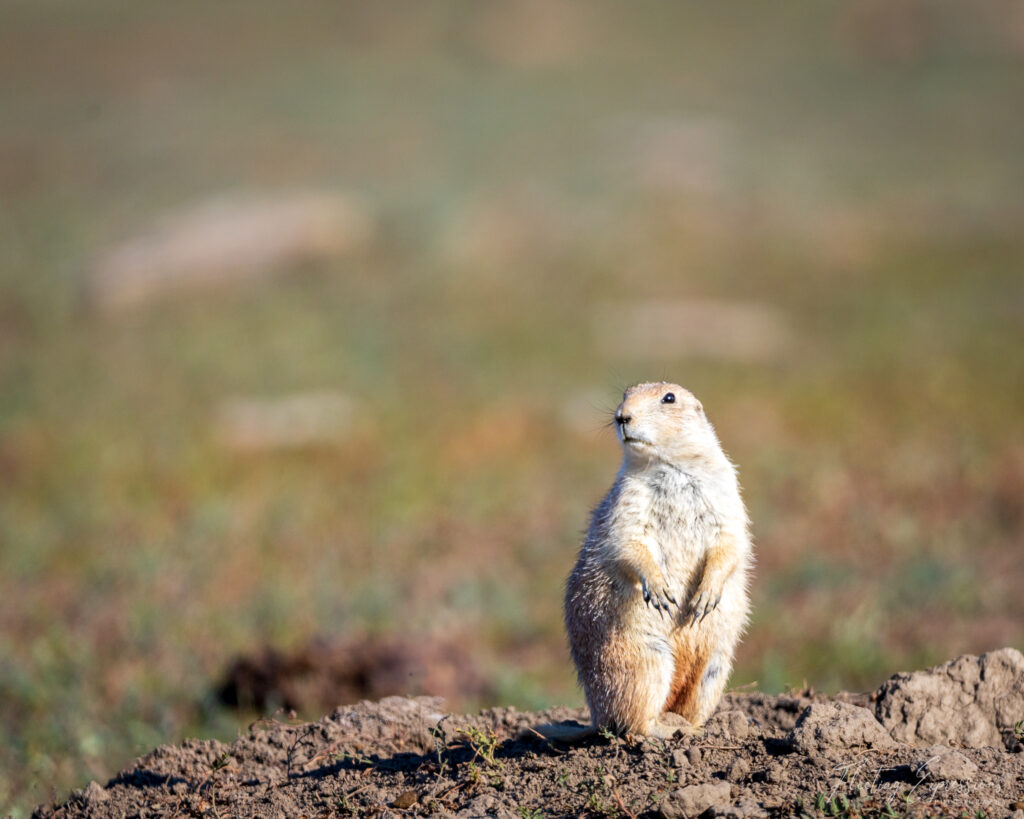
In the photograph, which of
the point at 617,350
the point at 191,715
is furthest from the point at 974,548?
the point at 617,350

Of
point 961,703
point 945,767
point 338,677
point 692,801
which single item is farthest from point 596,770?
point 338,677

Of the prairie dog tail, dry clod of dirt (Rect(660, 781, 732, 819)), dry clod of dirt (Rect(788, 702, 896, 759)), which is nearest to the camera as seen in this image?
dry clod of dirt (Rect(660, 781, 732, 819))

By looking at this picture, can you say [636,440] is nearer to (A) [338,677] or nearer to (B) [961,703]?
(B) [961,703]

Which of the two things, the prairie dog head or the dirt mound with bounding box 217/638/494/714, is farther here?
the dirt mound with bounding box 217/638/494/714

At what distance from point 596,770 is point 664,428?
4.25 feet

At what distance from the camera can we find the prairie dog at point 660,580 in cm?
424

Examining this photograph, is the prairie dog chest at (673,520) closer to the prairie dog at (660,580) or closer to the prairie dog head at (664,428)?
the prairie dog at (660,580)

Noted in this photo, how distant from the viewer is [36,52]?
4144 cm

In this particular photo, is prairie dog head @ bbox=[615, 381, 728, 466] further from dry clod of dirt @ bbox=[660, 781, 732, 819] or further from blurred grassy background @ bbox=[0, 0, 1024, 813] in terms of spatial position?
blurred grassy background @ bbox=[0, 0, 1024, 813]

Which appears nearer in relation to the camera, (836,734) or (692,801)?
(692,801)

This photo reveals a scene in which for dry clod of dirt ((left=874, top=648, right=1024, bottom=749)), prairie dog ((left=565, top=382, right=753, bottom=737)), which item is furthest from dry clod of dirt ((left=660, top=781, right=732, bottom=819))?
dry clod of dirt ((left=874, top=648, right=1024, bottom=749))

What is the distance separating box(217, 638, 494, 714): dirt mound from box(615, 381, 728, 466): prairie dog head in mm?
3019

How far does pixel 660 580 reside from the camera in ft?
13.7

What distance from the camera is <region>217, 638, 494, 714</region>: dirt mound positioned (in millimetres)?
6895
